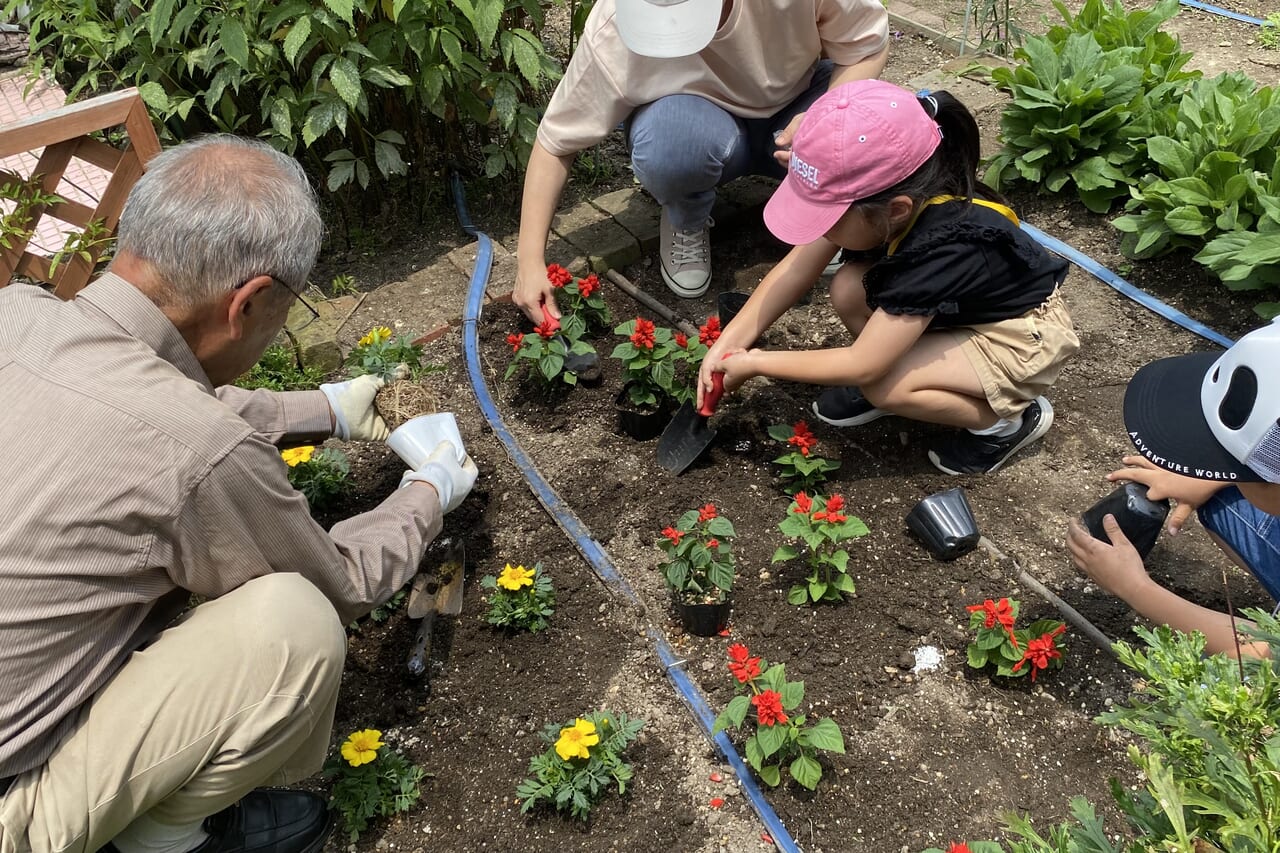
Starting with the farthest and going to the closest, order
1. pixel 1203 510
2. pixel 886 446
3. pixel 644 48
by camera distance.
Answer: pixel 886 446, pixel 644 48, pixel 1203 510

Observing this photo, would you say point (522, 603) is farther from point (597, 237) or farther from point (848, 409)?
point (597, 237)

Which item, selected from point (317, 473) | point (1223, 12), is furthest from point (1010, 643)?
point (1223, 12)

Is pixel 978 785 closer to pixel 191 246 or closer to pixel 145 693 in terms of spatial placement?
pixel 145 693

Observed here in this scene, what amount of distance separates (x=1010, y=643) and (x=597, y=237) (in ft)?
7.11

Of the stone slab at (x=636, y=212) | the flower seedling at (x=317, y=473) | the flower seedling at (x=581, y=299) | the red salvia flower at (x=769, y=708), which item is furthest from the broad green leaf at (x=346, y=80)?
the red salvia flower at (x=769, y=708)

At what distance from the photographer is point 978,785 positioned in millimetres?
1987

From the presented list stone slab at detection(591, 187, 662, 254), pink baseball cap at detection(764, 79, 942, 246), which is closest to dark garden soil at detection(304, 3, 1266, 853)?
stone slab at detection(591, 187, 662, 254)

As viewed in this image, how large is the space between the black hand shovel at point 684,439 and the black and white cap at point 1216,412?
3.78 feet

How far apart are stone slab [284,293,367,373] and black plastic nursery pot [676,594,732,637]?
61.1 inches

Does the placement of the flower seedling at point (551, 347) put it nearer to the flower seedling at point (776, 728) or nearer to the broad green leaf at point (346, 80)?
the broad green leaf at point (346, 80)

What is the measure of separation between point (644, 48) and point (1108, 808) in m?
2.22

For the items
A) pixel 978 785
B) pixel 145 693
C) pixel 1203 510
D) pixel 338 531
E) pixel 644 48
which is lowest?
pixel 978 785

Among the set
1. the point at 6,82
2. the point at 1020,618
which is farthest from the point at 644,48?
the point at 6,82

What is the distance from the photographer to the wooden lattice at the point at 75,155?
2645 millimetres
